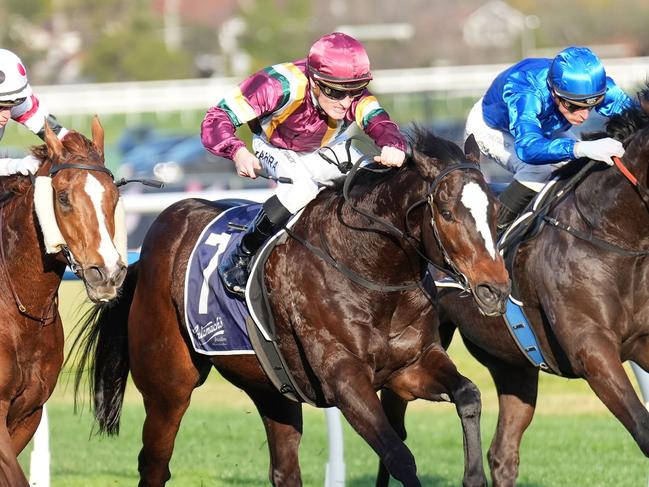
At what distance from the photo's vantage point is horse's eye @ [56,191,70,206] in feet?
15.4

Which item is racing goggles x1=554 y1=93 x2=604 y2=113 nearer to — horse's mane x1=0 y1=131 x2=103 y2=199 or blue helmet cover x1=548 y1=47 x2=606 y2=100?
blue helmet cover x1=548 y1=47 x2=606 y2=100

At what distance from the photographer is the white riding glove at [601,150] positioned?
17.9ft

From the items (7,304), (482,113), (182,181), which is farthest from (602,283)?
(182,181)

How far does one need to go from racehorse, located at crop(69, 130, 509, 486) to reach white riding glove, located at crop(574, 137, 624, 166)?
74 centimetres

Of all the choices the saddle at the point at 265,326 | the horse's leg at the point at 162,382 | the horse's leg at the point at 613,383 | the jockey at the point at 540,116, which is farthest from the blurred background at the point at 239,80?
the horse's leg at the point at 613,383

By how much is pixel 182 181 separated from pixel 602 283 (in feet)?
64.1

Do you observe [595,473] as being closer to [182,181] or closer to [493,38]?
[182,181]

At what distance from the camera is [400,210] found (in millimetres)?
4965

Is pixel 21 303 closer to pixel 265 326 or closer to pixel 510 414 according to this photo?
pixel 265 326

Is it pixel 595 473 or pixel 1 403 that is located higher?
pixel 1 403

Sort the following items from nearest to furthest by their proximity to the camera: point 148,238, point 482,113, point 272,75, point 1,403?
point 1,403 → point 272,75 → point 148,238 → point 482,113

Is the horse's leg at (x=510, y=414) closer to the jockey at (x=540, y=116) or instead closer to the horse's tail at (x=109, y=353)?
the jockey at (x=540, y=116)

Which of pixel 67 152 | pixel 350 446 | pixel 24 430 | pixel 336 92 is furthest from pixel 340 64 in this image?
pixel 350 446

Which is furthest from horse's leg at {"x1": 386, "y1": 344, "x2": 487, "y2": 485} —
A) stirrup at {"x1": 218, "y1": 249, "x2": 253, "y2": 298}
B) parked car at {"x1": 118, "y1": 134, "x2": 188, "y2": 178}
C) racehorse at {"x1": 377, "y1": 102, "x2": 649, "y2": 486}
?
parked car at {"x1": 118, "y1": 134, "x2": 188, "y2": 178}
